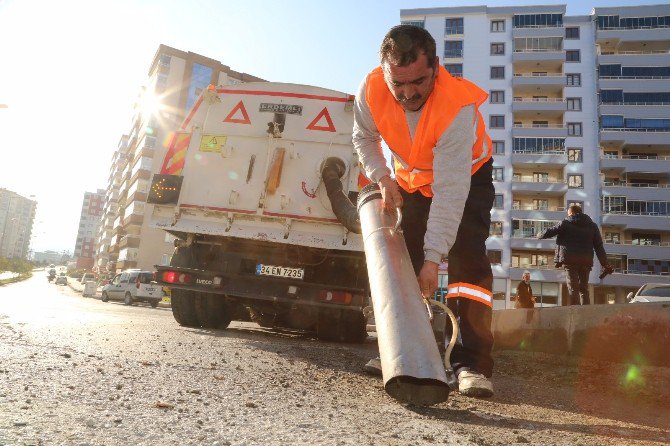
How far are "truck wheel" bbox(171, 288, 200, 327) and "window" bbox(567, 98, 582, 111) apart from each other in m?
47.2

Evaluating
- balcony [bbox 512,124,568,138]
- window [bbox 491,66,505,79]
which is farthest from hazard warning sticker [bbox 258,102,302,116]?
window [bbox 491,66,505,79]

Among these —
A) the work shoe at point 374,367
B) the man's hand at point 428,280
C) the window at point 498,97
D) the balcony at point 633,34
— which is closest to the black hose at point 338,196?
the work shoe at point 374,367

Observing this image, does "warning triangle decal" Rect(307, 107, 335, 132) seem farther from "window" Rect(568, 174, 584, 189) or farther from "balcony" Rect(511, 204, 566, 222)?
"window" Rect(568, 174, 584, 189)

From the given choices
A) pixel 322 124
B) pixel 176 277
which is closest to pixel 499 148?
pixel 322 124

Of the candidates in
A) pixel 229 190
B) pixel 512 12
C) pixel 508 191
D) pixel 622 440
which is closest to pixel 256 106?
pixel 229 190

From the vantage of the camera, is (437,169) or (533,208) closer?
(437,169)

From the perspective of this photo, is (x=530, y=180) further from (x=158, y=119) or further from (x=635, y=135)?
(x=158, y=119)

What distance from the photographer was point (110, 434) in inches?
57.5

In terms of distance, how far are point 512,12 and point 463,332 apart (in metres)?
52.9

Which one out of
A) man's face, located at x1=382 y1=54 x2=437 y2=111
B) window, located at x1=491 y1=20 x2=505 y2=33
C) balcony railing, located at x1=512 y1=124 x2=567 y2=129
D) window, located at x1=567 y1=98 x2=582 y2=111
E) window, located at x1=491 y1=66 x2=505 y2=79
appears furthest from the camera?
window, located at x1=491 y1=20 x2=505 y2=33

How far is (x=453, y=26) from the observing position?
163ft

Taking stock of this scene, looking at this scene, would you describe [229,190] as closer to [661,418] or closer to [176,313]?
[176,313]

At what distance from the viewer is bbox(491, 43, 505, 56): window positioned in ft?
157

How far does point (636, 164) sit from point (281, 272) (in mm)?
46889
